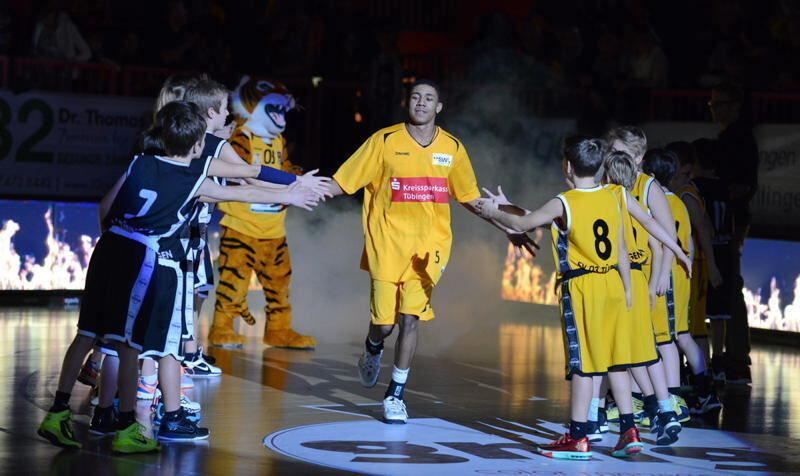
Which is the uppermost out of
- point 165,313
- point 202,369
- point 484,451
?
point 165,313

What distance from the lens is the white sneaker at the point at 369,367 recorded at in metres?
8.69

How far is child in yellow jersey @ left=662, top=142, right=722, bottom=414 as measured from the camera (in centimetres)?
898

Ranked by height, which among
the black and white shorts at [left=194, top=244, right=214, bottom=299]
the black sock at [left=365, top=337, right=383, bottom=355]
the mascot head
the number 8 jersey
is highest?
the mascot head

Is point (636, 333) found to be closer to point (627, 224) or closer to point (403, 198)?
point (627, 224)

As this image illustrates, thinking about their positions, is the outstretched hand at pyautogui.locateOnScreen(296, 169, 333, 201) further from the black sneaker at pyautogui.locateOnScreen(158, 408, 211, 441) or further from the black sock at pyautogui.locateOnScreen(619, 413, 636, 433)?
the black sock at pyautogui.locateOnScreen(619, 413, 636, 433)

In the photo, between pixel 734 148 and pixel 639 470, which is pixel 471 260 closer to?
pixel 734 148

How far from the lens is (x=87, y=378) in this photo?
8.82m

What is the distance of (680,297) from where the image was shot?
8969mm

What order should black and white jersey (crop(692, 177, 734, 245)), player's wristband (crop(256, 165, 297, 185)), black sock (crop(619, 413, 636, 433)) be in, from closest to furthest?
black sock (crop(619, 413, 636, 433)) → player's wristband (crop(256, 165, 297, 185)) → black and white jersey (crop(692, 177, 734, 245))

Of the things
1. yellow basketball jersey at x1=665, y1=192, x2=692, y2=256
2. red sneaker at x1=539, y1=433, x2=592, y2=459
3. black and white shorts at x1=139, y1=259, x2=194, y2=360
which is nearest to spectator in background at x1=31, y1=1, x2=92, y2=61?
yellow basketball jersey at x1=665, y1=192, x2=692, y2=256

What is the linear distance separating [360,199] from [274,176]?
9437mm

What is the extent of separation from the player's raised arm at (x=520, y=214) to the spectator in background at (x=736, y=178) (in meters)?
3.54

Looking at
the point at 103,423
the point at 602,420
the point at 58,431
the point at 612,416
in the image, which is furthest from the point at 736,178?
the point at 58,431

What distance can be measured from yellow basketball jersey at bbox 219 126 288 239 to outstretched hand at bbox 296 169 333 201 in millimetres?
3423
